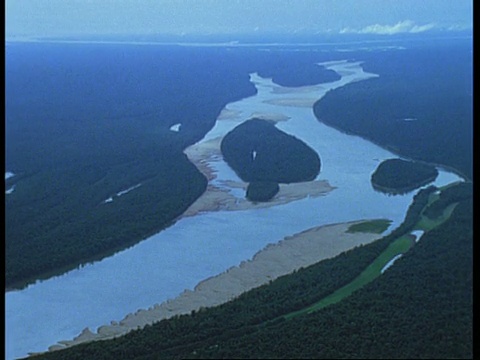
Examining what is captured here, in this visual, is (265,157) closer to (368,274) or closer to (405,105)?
(405,105)

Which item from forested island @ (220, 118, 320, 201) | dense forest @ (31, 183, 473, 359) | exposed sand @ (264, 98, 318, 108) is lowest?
dense forest @ (31, 183, 473, 359)

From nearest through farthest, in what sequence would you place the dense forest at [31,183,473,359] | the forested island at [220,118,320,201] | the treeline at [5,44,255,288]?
the dense forest at [31,183,473,359]
the treeline at [5,44,255,288]
the forested island at [220,118,320,201]

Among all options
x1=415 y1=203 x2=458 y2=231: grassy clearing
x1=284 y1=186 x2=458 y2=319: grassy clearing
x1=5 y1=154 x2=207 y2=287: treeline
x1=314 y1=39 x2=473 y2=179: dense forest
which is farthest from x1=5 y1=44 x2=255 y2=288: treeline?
x1=415 y1=203 x2=458 y2=231: grassy clearing

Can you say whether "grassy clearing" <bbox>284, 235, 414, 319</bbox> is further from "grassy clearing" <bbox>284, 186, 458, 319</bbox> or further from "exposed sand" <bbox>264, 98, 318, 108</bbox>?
"exposed sand" <bbox>264, 98, 318, 108</bbox>

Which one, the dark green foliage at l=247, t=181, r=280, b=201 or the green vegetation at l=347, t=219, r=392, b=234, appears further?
the dark green foliage at l=247, t=181, r=280, b=201

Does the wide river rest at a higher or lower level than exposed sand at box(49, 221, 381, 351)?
higher
